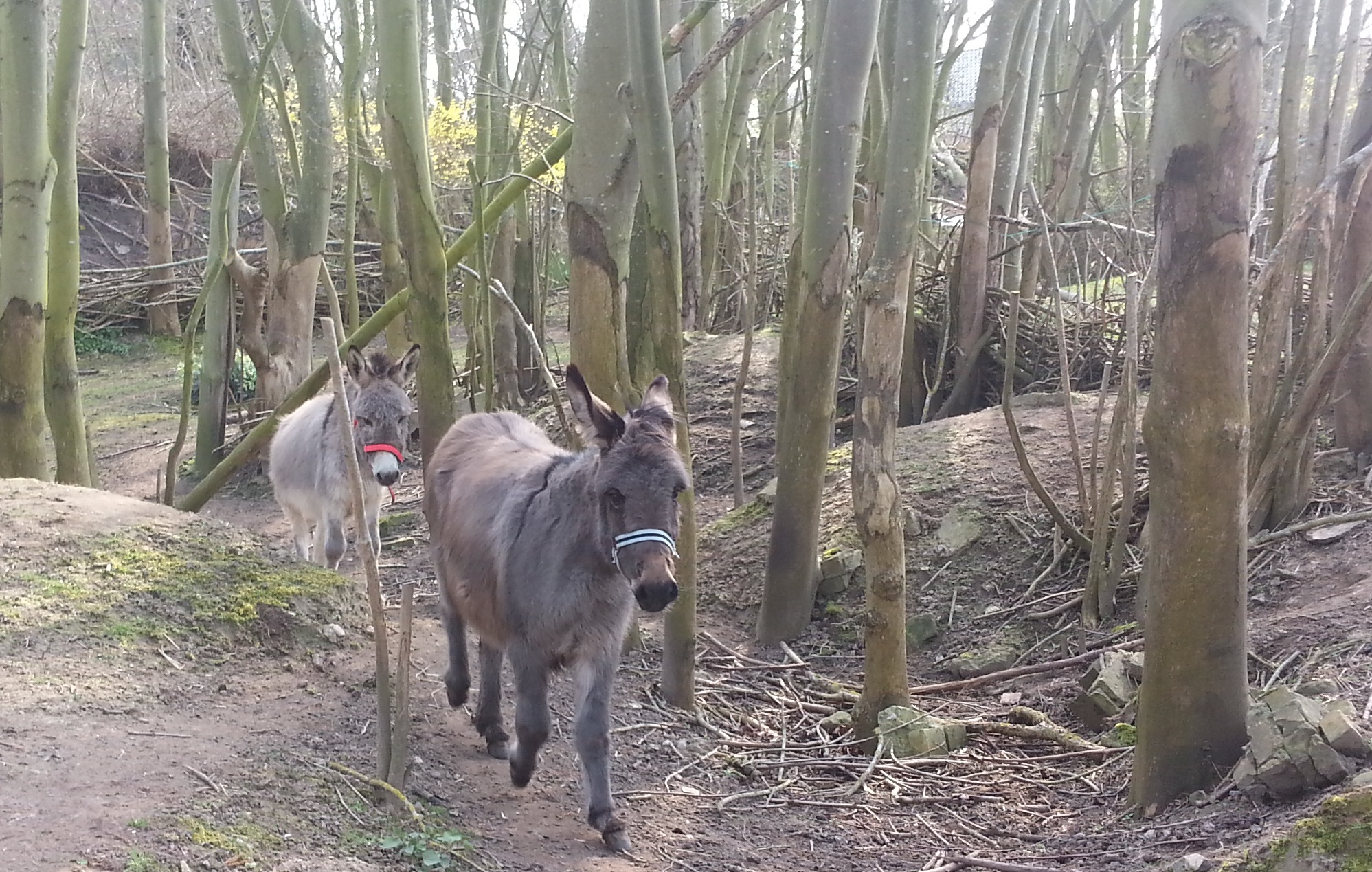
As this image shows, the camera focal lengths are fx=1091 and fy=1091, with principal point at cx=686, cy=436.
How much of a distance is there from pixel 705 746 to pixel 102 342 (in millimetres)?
17894

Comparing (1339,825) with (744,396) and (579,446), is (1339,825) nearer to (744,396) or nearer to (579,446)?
(579,446)

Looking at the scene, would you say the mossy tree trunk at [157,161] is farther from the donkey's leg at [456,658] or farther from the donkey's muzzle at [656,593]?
the donkey's muzzle at [656,593]

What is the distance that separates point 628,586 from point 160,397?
45.9 ft

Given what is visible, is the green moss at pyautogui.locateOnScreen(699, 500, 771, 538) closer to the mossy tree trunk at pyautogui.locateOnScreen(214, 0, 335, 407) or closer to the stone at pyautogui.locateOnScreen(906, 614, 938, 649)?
the stone at pyautogui.locateOnScreen(906, 614, 938, 649)

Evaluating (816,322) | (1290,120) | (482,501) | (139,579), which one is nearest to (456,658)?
(482,501)

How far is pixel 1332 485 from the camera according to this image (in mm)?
6785

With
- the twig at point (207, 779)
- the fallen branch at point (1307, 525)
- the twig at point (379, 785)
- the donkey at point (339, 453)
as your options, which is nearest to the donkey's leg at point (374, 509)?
the donkey at point (339, 453)

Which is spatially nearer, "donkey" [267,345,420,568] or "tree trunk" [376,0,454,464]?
"tree trunk" [376,0,454,464]

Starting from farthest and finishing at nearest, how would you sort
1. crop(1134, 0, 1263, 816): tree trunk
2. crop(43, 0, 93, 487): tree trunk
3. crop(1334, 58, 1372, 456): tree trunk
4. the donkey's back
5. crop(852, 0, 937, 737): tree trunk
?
crop(43, 0, 93, 487): tree trunk, crop(1334, 58, 1372, 456): tree trunk, crop(852, 0, 937, 737): tree trunk, the donkey's back, crop(1134, 0, 1263, 816): tree trunk

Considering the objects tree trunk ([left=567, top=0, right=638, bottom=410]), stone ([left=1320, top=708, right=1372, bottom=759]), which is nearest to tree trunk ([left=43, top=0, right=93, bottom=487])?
tree trunk ([left=567, top=0, right=638, bottom=410])

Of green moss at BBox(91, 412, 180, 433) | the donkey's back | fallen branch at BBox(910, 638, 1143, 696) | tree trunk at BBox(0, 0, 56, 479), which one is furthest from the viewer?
green moss at BBox(91, 412, 180, 433)

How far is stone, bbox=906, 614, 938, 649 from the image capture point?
7.27 meters

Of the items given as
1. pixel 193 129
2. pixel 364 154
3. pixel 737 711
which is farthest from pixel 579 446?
pixel 193 129

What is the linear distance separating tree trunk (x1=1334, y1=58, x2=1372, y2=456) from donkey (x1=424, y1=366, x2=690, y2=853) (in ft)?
15.1
